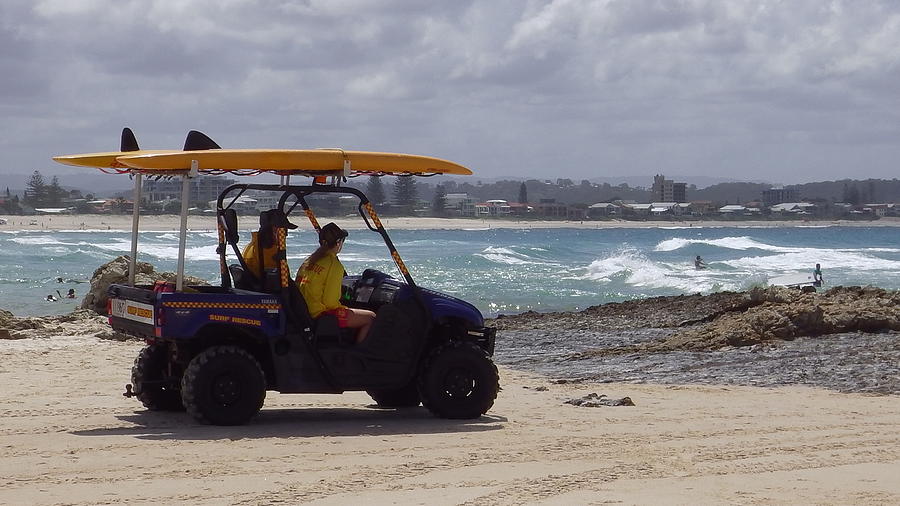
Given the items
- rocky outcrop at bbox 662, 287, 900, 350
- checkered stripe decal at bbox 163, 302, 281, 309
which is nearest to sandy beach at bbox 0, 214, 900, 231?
rocky outcrop at bbox 662, 287, 900, 350

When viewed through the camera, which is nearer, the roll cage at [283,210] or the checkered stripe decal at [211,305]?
the checkered stripe decal at [211,305]

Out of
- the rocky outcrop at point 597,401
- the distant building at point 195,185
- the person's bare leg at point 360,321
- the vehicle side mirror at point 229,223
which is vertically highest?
the distant building at point 195,185

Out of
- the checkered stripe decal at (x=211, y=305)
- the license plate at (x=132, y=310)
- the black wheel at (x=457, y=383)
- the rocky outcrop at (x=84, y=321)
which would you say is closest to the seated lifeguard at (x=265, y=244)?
the checkered stripe decal at (x=211, y=305)

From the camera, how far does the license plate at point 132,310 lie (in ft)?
28.4

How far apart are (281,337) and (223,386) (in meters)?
0.54

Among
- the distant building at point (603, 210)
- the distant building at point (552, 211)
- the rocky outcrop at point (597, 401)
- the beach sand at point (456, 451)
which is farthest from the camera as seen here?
the distant building at point (603, 210)

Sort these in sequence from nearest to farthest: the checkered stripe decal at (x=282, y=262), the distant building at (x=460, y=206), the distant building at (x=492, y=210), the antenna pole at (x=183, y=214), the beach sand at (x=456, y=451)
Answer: the beach sand at (x=456, y=451), the antenna pole at (x=183, y=214), the checkered stripe decal at (x=282, y=262), the distant building at (x=460, y=206), the distant building at (x=492, y=210)

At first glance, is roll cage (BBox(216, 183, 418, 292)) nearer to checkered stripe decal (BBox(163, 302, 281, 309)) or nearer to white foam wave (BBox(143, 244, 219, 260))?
checkered stripe decal (BBox(163, 302, 281, 309))

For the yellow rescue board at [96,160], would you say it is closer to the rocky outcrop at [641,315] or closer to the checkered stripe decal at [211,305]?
the checkered stripe decal at [211,305]

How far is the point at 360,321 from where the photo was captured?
9188 mm

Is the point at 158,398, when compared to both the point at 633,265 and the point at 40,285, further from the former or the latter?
the point at 633,265

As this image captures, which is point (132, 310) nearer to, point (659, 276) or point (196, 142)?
point (196, 142)

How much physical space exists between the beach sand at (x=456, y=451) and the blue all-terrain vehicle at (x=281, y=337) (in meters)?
0.22

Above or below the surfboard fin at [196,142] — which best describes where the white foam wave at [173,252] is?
below
